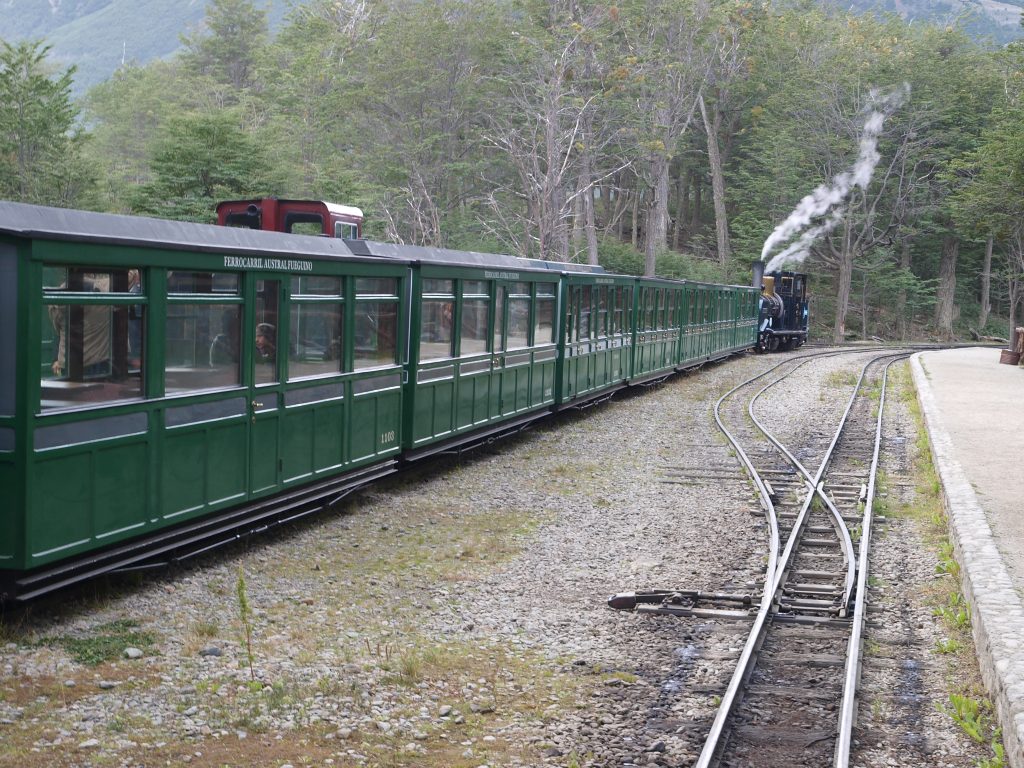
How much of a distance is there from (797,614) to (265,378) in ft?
15.2

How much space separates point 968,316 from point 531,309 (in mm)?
50299

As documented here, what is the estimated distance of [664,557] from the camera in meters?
9.73

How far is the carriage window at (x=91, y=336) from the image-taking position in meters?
7.04

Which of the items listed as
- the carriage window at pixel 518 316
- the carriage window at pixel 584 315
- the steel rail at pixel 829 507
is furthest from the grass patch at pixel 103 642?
the carriage window at pixel 584 315

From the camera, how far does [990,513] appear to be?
35.2 ft

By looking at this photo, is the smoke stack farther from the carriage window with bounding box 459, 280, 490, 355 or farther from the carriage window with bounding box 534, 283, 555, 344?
the carriage window with bounding box 459, 280, 490, 355

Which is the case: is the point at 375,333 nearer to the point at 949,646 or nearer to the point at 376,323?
the point at 376,323

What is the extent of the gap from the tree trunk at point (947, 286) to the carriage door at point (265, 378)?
50.7 metres

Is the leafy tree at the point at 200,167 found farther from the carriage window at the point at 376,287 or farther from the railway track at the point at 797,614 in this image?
the railway track at the point at 797,614

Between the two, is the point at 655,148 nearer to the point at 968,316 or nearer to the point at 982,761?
the point at 968,316

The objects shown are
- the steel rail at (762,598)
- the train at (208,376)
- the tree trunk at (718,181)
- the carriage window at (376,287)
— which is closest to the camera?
the steel rail at (762,598)

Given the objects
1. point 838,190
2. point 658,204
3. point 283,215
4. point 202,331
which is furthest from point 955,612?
point 838,190

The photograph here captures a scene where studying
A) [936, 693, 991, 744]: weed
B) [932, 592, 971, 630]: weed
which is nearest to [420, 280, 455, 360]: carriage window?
[932, 592, 971, 630]: weed

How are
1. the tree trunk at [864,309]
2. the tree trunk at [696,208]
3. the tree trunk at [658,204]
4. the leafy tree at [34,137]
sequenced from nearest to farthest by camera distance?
the leafy tree at [34,137] < the tree trunk at [658,204] < the tree trunk at [864,309] < the tree trunk at [696,208]
